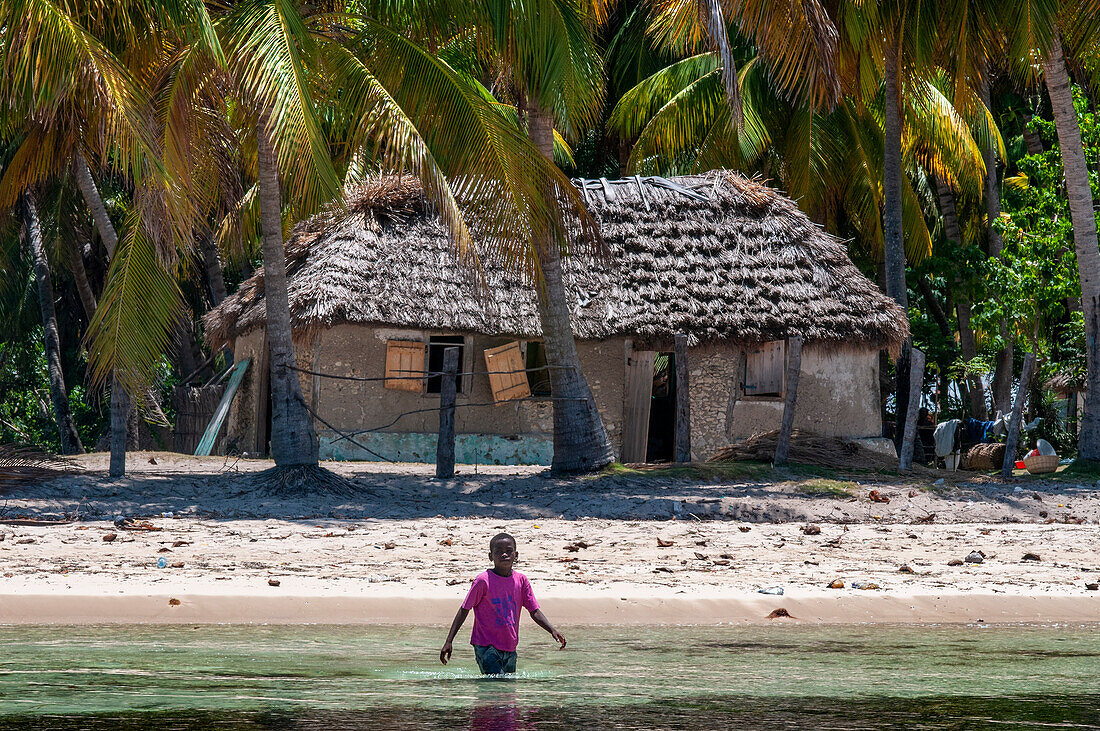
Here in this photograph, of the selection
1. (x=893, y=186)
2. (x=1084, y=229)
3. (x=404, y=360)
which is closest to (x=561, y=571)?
(x=404, y=360)

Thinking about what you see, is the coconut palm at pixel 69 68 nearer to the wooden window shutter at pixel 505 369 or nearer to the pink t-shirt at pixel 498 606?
the pink t-shirt at pixel 498 606

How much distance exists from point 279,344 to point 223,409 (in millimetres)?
5477

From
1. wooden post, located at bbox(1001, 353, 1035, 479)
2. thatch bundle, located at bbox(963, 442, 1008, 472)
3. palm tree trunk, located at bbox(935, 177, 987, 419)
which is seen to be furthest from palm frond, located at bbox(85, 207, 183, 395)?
palm tree trunk, located at bbox(935, 177, 987, 419)

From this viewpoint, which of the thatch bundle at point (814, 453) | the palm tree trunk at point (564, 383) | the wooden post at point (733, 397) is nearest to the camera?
the palm tree trunk at point (564, 383)

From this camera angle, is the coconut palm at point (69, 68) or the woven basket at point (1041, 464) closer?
the coconut palm at point (69, 68)

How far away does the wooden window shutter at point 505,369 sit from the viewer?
646 inches

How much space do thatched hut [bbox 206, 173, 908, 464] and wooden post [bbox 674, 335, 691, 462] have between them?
2173mm

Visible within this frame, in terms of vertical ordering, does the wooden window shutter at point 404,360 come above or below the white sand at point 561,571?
above

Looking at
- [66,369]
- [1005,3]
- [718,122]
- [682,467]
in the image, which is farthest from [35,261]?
[1005,3]

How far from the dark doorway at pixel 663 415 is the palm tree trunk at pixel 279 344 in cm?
761

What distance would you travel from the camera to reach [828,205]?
21.9m

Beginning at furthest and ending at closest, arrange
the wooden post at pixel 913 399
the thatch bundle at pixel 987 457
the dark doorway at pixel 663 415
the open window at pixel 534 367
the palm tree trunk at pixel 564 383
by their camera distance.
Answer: the dark doorway at pixel 663 415 < the thatch bundle at pixel 987 457 < the open window at pixel 534 367 < the wooden post at pixel 913 399 < the palm tree trunk at pixel 564 383

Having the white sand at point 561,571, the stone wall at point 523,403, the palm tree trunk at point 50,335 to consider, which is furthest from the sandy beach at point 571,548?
the palm tree trunk at point 50,335

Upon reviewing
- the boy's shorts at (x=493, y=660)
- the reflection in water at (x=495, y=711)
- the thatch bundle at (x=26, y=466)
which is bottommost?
the reflection in water at (x=495, y=711)
